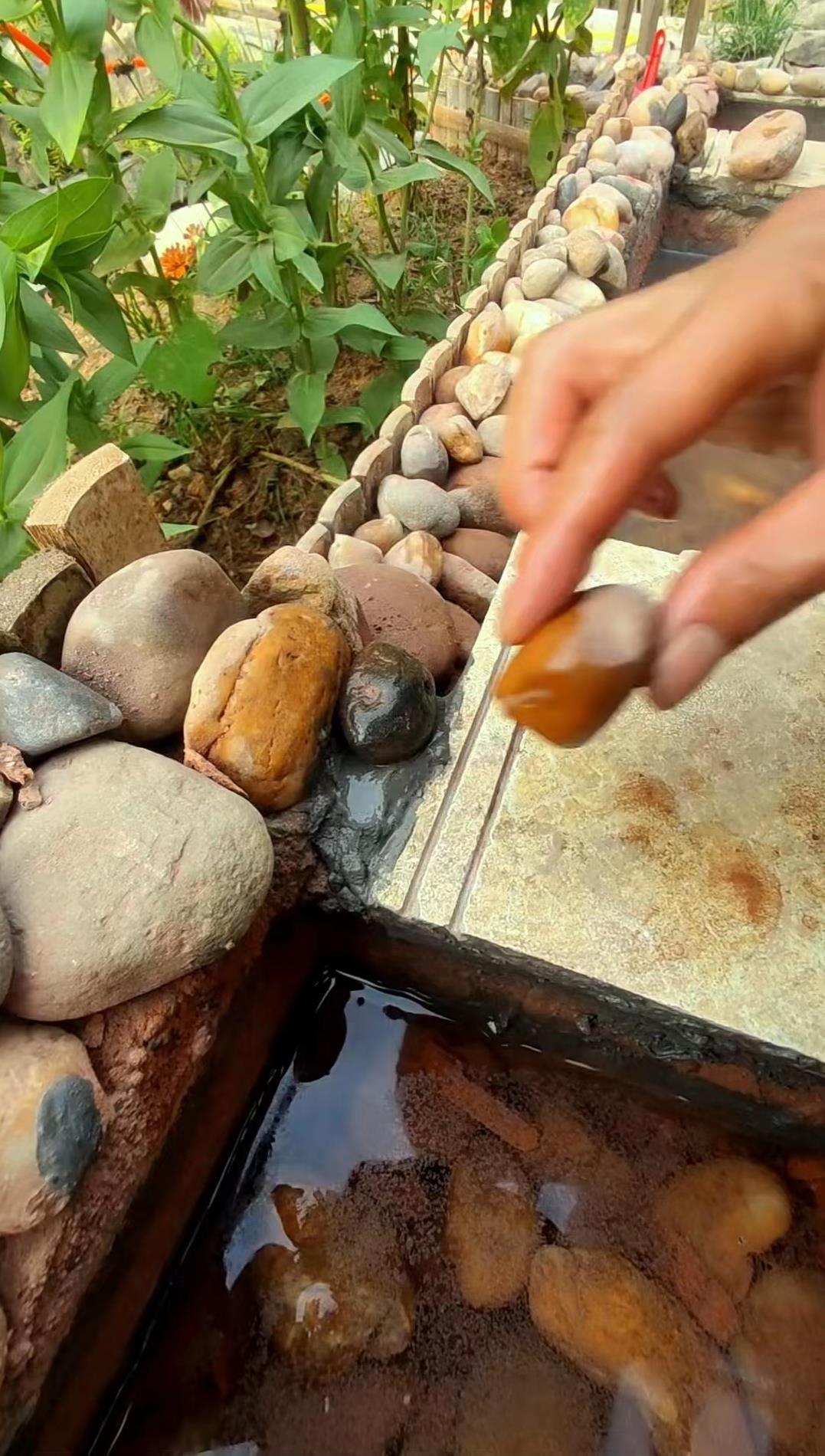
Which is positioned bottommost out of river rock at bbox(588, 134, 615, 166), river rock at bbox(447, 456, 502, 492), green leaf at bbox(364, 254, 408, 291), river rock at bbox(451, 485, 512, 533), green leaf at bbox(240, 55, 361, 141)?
river rock at bbox(451, 485, 512, 533)

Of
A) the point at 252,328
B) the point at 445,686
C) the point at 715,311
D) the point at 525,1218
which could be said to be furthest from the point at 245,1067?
the point at 252,328

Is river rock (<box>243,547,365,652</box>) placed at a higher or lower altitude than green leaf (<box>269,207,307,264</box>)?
lower

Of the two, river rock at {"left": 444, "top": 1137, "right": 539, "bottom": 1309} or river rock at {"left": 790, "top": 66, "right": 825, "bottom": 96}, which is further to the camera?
river rock at {"left": 790, "top": 66, "right": 825, "bottom": 96}

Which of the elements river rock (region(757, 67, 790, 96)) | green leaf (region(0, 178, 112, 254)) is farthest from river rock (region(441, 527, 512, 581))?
river rock (region(757, 67, 790, 96))

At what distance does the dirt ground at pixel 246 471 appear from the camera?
216 centimetres

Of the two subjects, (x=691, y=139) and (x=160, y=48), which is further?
(x=691, y=139)

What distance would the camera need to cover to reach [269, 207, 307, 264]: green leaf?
168 cm

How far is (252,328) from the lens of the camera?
194 centimetres

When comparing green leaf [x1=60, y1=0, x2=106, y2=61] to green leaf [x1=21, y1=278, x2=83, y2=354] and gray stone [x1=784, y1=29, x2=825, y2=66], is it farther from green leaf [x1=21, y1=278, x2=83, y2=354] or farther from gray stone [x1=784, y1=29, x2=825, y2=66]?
gray stone [x1=784, y1=29, x2=825, y2=66]

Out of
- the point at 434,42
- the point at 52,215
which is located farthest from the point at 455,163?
the point at 52,215

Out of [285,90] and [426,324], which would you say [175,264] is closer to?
[426,324]

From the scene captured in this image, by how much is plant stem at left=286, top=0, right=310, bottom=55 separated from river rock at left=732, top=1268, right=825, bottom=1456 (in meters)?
2.34

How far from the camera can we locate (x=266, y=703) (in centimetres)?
121

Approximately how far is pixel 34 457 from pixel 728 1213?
4.91 ft
